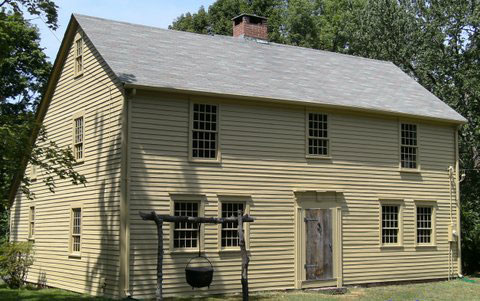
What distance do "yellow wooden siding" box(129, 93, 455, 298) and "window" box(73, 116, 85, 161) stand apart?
348 centimetres

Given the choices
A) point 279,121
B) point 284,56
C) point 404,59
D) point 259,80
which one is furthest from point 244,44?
point 404,59

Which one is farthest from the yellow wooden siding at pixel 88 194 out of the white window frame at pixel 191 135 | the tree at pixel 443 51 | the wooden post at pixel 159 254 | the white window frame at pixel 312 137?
the tree at pixel 443 51

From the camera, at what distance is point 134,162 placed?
17.5 meters

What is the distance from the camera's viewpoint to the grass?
1803 cm

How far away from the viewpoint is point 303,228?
20.2 metres

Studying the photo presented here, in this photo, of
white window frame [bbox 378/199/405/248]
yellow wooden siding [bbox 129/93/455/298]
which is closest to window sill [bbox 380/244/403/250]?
white window frame [bbox 378/199/405/248]

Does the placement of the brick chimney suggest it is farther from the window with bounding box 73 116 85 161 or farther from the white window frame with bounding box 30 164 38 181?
the white window frame with bounding box 30 164 38 181

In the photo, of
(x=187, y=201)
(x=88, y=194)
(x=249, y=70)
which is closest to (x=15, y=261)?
(x=88, y=194)

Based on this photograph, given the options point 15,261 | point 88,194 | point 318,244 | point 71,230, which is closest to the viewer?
point 88,194

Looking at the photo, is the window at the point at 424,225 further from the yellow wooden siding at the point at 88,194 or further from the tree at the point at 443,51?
the yellow wooden siding at the point at 88,194

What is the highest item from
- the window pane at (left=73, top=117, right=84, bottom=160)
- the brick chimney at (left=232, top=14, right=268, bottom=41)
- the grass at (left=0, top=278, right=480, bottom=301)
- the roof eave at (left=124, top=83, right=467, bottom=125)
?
the brick chimney at (left=232, top=14, right=268, bottom=41)

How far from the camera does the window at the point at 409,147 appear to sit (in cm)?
2295

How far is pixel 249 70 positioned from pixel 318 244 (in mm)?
6120

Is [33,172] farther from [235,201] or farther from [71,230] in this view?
[235,201]
